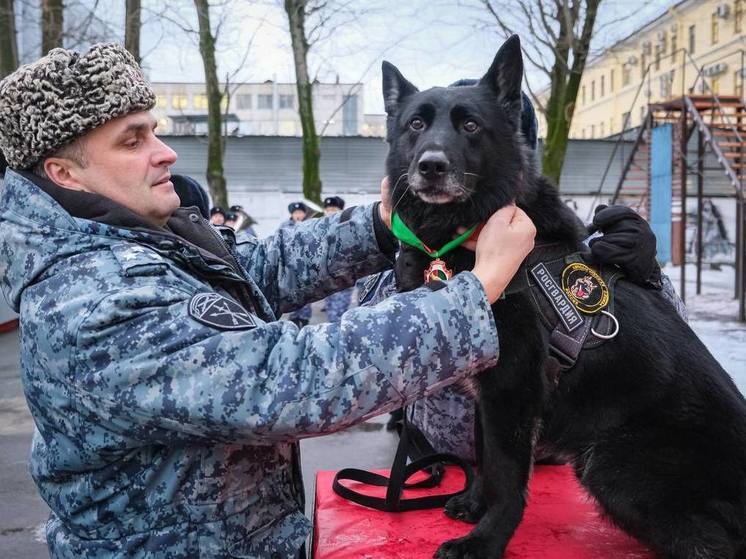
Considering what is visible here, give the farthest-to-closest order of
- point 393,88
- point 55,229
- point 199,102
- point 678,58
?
1. point 199,102
2. point 678,58
3. point 393,88
4. point 55,229

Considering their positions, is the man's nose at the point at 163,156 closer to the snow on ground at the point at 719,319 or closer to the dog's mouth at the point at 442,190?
the dog's mouth at the point at 442,190

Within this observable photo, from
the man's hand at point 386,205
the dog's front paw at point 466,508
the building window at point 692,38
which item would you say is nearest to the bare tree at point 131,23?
the man's hand at point 386,205

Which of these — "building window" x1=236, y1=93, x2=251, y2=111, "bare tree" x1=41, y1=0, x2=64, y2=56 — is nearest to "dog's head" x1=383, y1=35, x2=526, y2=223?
"bare tree" x1=41, y1=0, x2=64, y2=56

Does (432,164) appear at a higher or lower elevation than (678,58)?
lower

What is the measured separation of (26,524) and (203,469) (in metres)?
2.89

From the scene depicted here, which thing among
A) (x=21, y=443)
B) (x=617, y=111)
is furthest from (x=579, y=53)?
(x=617, y=111)

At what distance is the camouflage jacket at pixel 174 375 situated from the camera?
1330 mm

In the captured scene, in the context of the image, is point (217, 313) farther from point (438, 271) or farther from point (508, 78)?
point (508, 78)

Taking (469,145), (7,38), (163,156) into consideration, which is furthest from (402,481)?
(7,38)

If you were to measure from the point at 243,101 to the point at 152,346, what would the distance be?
210ft

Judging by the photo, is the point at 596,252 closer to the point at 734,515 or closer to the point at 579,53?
the point at 734,515

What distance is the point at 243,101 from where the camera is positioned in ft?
204

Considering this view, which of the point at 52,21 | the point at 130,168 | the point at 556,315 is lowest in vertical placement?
the point at 556,315

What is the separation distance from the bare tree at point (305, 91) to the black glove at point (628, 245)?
14558 mm
